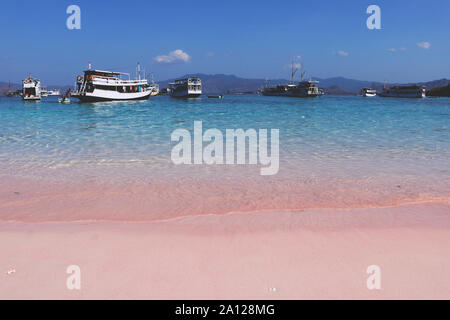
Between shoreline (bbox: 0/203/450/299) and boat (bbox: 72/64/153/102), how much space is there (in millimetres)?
56742

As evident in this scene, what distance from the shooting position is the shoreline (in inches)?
108

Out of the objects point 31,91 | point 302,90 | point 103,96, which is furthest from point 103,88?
point 302,90

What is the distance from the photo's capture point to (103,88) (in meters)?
56.9

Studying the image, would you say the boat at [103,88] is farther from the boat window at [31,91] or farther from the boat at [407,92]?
the boat at [407,92]

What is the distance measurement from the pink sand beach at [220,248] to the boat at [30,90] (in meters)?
75.5

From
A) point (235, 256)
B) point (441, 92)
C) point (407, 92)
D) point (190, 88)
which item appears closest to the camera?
point (235, 256)

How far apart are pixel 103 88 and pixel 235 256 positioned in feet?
196

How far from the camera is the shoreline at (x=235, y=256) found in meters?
2.73

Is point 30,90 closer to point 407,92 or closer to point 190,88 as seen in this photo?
point 190,88

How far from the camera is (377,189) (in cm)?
591

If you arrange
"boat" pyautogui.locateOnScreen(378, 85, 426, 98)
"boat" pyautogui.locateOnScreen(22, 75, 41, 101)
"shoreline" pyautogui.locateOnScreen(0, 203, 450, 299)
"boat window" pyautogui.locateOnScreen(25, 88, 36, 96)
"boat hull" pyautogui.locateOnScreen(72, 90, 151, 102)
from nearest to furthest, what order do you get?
"shoreline" pyautogui.locateOnScreen(0, 203, 450, 299)
"boat hull" pyautogui.locateOnScreen(72, 90, 151, 102)
"boat" pyautogui.locateOnScreen(22, 75, 41, 101)
"boat window" pyautogui.locateOnScreen(25, 88, 36, 96)
"boat" pyautogui.locateOnScreen(378, 85, 426, 98)

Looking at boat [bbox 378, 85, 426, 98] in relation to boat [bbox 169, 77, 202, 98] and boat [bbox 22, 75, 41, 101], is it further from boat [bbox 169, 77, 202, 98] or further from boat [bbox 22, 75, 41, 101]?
boat [bbox 22, 75, 41, 101]

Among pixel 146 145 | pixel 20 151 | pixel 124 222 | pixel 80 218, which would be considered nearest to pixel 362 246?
pixel 124 222

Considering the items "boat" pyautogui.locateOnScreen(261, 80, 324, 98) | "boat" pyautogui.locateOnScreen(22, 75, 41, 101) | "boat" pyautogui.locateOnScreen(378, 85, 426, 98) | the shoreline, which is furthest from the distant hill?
the shoreline
